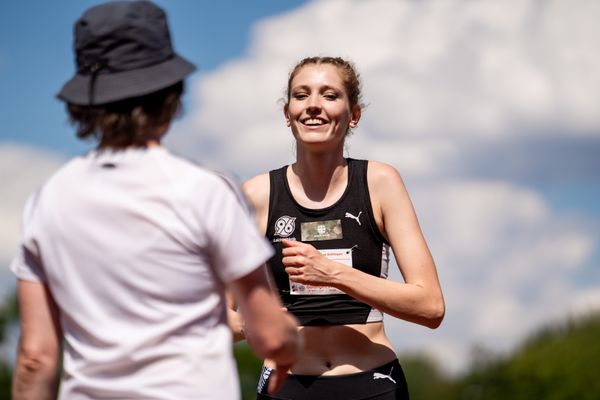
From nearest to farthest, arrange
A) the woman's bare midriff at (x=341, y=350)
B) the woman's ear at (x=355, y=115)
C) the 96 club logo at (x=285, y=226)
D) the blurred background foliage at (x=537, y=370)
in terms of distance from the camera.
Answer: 1. the woman's bare midriff at (x=341, y=350)
2. the 96 club logo at (x=285, y=226)
3. the woman's ear at (x=355, y=115)
4. the blurred background foliage at (x=537, y=370)

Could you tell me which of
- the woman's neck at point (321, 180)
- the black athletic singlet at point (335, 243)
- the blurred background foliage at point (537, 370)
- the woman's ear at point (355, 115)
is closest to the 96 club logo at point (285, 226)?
the black athletic singlet at point (335, 243)

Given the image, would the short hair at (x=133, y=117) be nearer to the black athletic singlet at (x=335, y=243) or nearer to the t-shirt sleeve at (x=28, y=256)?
the t-shirt sleeve at (x=28, y=256)

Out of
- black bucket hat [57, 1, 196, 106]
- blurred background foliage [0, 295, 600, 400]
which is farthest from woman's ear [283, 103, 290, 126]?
blurred background foliage [0, 295, 600, 400]

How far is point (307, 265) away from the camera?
4.43 m

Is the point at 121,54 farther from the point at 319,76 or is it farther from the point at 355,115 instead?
the point at 355,115

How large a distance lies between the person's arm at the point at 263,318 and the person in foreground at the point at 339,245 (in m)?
1.64

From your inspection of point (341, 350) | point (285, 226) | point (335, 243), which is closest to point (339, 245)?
point (335, 243)

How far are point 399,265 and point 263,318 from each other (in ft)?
6.52

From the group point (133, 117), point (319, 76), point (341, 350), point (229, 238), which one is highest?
point (319, 76)

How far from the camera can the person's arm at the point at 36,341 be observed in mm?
3158

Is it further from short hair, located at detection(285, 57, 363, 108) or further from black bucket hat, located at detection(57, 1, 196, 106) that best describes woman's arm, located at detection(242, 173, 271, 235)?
black bucket hat, located at detection(57, 1, 196, 106)

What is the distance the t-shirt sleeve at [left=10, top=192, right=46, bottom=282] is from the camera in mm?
3115

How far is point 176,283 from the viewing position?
301cm

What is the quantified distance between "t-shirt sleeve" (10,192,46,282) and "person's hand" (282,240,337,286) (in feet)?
4.57
